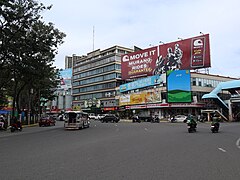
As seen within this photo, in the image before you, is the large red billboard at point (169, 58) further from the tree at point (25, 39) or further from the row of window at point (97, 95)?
the tree at point (25, 39)

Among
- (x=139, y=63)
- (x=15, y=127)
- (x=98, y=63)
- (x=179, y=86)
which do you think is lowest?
(x=15, y=127)

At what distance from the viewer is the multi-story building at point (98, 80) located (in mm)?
86625

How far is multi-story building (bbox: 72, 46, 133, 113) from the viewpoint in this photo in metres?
86.6

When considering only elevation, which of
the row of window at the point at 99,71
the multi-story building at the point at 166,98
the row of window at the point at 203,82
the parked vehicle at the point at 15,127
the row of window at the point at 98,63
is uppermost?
the row of window at the point at 98,63

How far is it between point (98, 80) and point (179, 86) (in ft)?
141

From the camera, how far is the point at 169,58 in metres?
60.3

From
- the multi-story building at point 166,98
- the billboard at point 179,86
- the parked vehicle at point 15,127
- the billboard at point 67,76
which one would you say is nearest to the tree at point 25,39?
the parked vehicle at point 15,127

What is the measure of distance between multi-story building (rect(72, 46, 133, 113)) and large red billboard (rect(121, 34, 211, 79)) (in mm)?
13630

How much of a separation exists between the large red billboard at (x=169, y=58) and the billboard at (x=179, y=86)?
58.2 inches

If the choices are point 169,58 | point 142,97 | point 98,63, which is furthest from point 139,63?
point 98,63

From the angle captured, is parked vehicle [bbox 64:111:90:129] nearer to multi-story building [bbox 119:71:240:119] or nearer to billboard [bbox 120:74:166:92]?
multi-story building [bbox 119:71:240:119]

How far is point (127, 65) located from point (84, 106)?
35050mm

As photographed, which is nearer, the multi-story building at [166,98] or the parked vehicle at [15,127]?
the parked vehicle at [15,127]

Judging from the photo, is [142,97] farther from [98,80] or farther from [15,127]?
[15,127]
